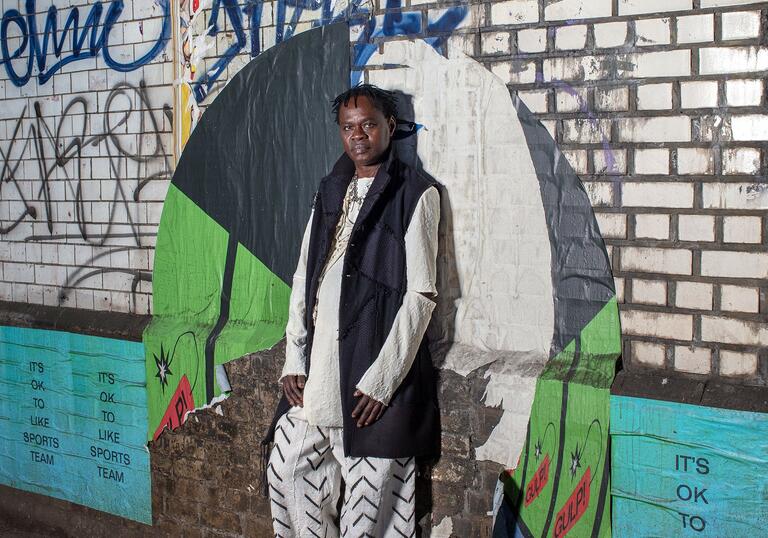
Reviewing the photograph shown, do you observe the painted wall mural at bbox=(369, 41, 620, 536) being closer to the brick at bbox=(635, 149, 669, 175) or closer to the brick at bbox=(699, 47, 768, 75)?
the brick at bbox=(635, 149, 669, 175)

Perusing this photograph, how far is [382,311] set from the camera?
12.5ft

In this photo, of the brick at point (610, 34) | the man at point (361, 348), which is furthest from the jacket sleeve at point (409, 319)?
the brick at point (610, 34)

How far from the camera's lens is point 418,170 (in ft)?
13.1

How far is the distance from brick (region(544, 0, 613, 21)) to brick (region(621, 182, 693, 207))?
0.64 metres

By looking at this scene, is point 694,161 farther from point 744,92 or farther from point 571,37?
point 571,37

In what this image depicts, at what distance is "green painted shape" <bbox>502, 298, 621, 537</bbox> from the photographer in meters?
3.55

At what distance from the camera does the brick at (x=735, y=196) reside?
3.23m

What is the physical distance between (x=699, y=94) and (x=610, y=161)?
0.40 metres

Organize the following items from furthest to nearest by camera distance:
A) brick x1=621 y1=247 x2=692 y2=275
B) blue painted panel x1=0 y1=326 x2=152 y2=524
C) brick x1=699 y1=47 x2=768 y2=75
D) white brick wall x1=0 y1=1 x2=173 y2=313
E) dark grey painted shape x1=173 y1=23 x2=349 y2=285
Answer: blue painted panel x1=0 y1=326 x2=152 y2=524 < white brick wall x1=0 y1=1 x2=173 y2=313 < dark grey painted shape x1=173 y1=23 x2=349 y2=285 < brick x1=621 y1=247 x2=692 y2=275 < brick x1=699 y1=47 x2=768 y2=75

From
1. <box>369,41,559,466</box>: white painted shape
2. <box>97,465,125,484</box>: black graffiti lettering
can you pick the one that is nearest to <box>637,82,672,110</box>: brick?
<box>369,41,559,466</box>: white painted shape

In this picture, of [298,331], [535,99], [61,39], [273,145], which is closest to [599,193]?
[535,99]

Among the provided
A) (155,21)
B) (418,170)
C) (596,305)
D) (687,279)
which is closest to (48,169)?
(155,21)

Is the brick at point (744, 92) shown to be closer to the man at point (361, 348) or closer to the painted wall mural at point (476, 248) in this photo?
the painted wall mural at point (476, 248)

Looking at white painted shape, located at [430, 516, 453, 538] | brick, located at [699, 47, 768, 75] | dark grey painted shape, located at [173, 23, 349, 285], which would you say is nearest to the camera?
A: brick, located at [699, 47, 768, 75]
